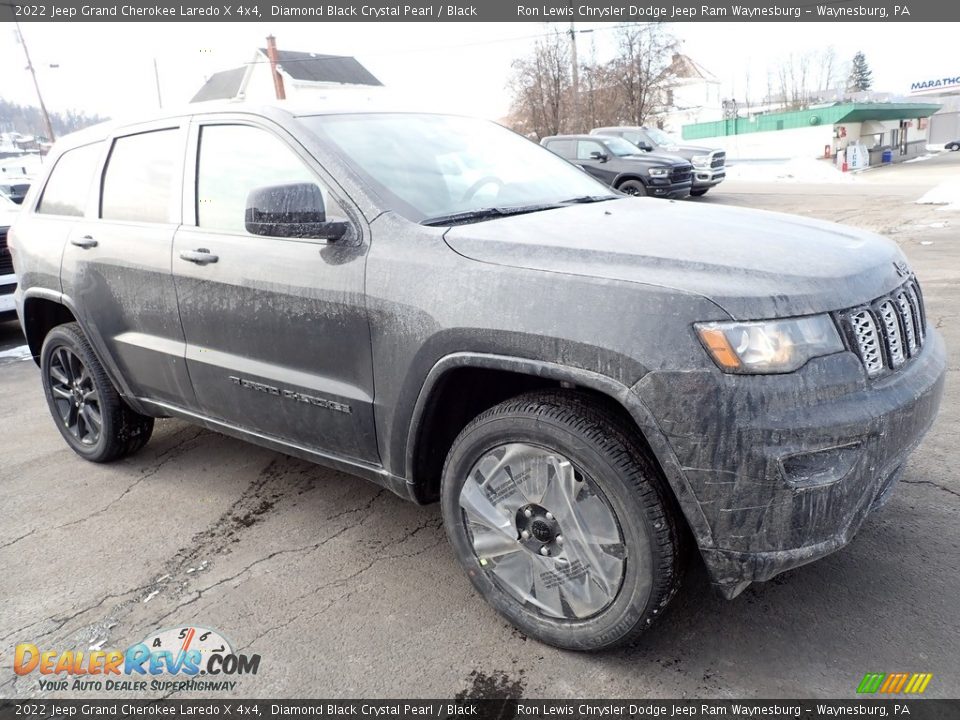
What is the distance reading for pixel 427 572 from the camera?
293 centimetres

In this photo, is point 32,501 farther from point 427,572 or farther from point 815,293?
point 815,293

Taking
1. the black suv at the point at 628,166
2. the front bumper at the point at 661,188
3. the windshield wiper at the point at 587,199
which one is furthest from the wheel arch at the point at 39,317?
the front bumper at the point at 661,188

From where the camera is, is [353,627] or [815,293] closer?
[815,293]

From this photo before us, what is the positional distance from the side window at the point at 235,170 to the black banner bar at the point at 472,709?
5.84 ft

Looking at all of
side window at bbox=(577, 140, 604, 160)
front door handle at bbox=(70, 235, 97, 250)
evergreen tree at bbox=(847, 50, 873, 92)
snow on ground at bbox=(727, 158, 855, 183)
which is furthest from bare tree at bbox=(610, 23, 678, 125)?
evergreen tree at bbox=(847, 50, 873, 92)

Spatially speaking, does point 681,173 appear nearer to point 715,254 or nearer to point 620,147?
point 620,147

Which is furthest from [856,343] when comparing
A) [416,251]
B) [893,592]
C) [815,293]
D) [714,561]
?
[416,251]

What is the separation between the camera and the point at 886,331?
→ 2160mm

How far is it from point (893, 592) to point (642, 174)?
582 inches

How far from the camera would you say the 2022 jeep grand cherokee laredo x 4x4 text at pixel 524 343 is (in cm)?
196

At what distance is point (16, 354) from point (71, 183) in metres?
3.93

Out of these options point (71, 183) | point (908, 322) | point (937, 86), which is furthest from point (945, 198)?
point (937, 86)

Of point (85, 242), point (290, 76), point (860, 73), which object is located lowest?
point (85, 242)

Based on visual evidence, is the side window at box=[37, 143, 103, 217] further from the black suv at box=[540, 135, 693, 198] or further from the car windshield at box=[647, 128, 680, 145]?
the car windshield at box=[647, 128, 680, 145]
